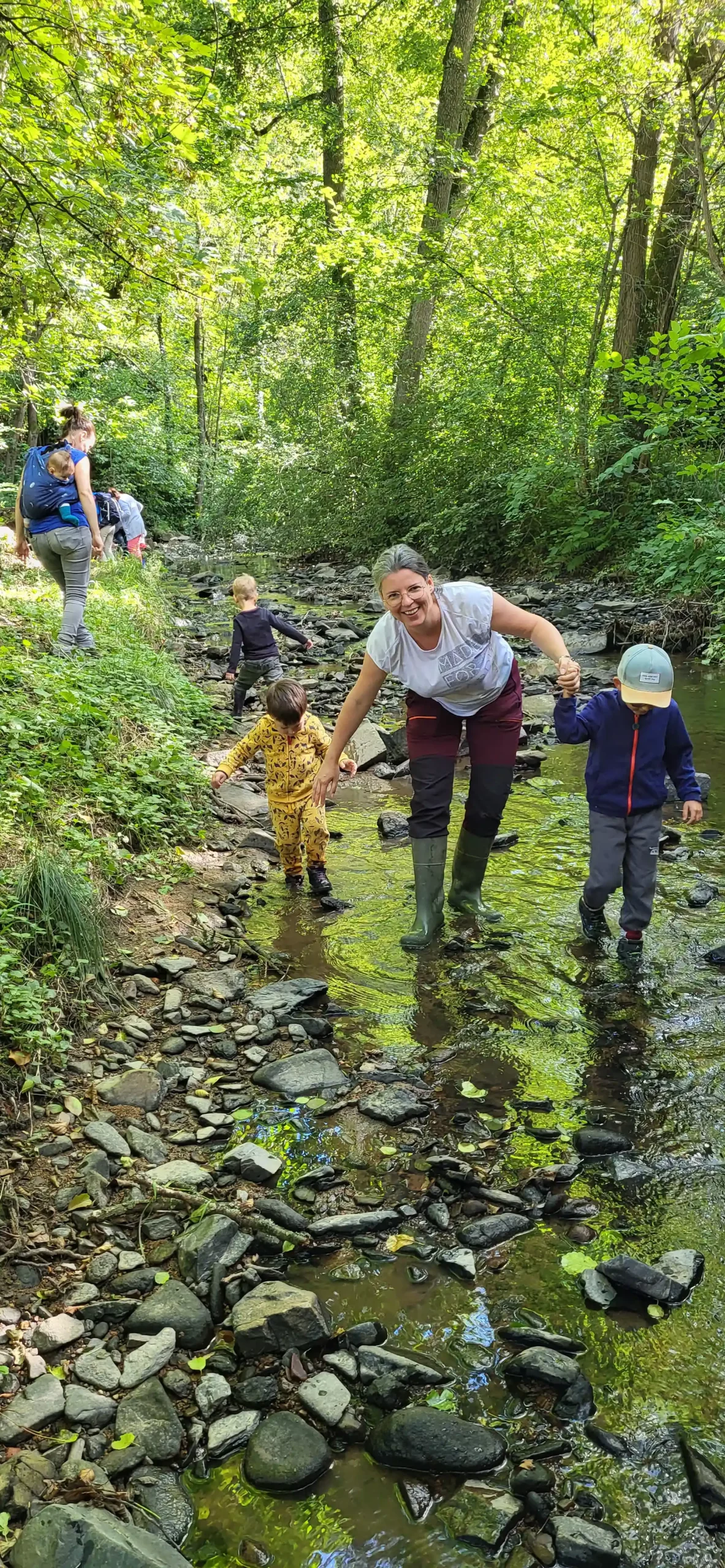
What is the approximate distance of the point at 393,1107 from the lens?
12.1ft

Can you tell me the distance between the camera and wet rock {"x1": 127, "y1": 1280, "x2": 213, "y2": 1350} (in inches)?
104

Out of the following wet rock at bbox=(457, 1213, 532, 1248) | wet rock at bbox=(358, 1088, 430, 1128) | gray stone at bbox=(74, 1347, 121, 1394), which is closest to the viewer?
gray stone at bbox=(74, 1347, 121, 1394)

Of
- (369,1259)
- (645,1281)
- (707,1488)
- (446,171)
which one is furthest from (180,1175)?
(446,171)

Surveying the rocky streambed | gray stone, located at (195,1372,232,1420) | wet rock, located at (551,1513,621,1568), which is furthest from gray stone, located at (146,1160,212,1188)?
wet rock, located at (551,1513,621,1568)

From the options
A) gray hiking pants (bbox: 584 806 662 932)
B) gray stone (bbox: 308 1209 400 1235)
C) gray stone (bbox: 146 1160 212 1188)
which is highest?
gray hiking pants (bbox: 584 806 662 932)

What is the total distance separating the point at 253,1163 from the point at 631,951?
244 cm

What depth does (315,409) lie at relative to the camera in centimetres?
2253

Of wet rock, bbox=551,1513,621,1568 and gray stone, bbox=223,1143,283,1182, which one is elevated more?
wet rock, bbox=551,1513,621,1568

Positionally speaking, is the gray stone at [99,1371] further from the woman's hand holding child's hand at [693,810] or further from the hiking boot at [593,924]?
the woman's hand holding child's hand at [693,810]

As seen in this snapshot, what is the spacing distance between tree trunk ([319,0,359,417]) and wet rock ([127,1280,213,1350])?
21.4m

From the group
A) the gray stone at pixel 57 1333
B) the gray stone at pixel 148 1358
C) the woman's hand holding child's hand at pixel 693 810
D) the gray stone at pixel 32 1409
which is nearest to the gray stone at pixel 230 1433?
the gray stone at pixel 148 1358

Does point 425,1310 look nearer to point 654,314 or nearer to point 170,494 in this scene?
point 654,314

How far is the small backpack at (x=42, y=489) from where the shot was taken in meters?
8.28

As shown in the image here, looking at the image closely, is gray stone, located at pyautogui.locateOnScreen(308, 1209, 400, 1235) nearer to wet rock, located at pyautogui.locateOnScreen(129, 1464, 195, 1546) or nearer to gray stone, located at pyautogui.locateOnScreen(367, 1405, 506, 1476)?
gray stone, located at pyautogui.locateOnScreen(367, 1405, 506, 1476)
